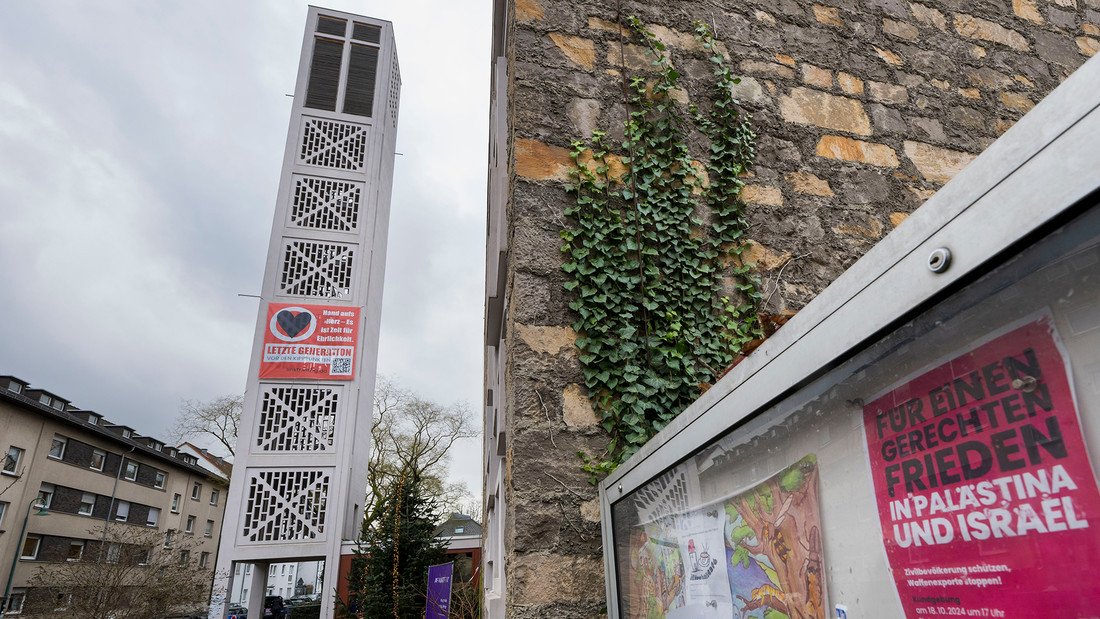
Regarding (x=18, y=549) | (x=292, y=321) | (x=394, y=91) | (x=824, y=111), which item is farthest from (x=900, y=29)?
(x=18, y=549)

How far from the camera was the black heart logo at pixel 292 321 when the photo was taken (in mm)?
13555

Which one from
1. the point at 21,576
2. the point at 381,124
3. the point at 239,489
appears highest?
the point at 381,124

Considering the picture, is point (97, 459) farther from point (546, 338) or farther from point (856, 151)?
point (856, 151)

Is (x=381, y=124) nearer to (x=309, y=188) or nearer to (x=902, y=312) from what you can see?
(x=309, y=188)

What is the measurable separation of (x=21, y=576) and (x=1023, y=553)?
28.5m

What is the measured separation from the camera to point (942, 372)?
2.22 ft

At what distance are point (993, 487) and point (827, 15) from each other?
131 inches

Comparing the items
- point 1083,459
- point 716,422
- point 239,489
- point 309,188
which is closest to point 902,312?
point 1083,459

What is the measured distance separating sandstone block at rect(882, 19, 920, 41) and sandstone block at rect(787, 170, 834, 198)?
1.11m

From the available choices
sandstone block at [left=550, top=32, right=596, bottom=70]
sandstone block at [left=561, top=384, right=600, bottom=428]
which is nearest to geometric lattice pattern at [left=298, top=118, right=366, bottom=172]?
sandstone block at [left=550, top=32, right=596, bottom=70]

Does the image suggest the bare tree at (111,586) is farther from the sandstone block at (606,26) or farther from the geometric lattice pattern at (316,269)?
the sandstone block at (606,26)

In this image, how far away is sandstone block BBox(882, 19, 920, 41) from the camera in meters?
3.33

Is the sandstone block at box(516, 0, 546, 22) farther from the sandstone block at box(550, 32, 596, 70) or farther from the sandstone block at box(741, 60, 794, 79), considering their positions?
the sandstone block at box(741, 60, 794, 79)

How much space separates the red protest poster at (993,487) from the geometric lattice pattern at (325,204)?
49.6 feet
